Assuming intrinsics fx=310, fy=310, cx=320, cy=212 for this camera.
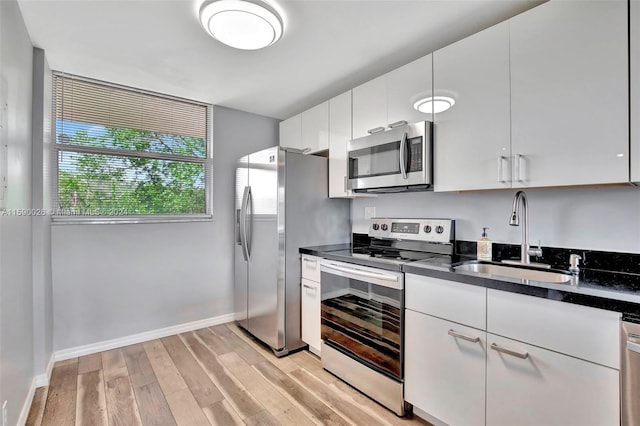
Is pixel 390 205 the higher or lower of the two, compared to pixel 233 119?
lower

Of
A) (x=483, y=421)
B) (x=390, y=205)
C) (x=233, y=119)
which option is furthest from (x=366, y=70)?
(x=483, y=421)

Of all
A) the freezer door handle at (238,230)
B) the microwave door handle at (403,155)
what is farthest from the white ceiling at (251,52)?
the freezer door handle at (238,230)

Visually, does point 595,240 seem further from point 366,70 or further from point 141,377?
point 141,377

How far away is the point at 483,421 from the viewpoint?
1.50 m

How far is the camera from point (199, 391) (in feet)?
7.02

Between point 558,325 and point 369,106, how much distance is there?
6.06 ft

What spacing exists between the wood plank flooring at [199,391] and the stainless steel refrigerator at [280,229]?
11.5 inches

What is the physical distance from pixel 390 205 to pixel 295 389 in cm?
164

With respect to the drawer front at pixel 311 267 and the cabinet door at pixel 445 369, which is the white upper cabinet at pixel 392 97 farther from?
the cabinet door at pixel 445 369

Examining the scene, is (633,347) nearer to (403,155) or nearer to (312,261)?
(403,155)

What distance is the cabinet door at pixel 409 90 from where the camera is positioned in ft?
6.75

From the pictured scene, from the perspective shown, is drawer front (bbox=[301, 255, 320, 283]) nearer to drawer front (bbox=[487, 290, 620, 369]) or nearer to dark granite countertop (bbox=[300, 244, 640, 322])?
dark granite countertop (bbox=[300, 244, 640, 322])

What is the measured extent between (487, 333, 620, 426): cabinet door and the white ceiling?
1806mm

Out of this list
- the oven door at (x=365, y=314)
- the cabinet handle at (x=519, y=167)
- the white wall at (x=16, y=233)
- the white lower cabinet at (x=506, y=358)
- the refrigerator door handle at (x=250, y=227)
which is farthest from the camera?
the refrigerator door handle at (x=250, y=227)
